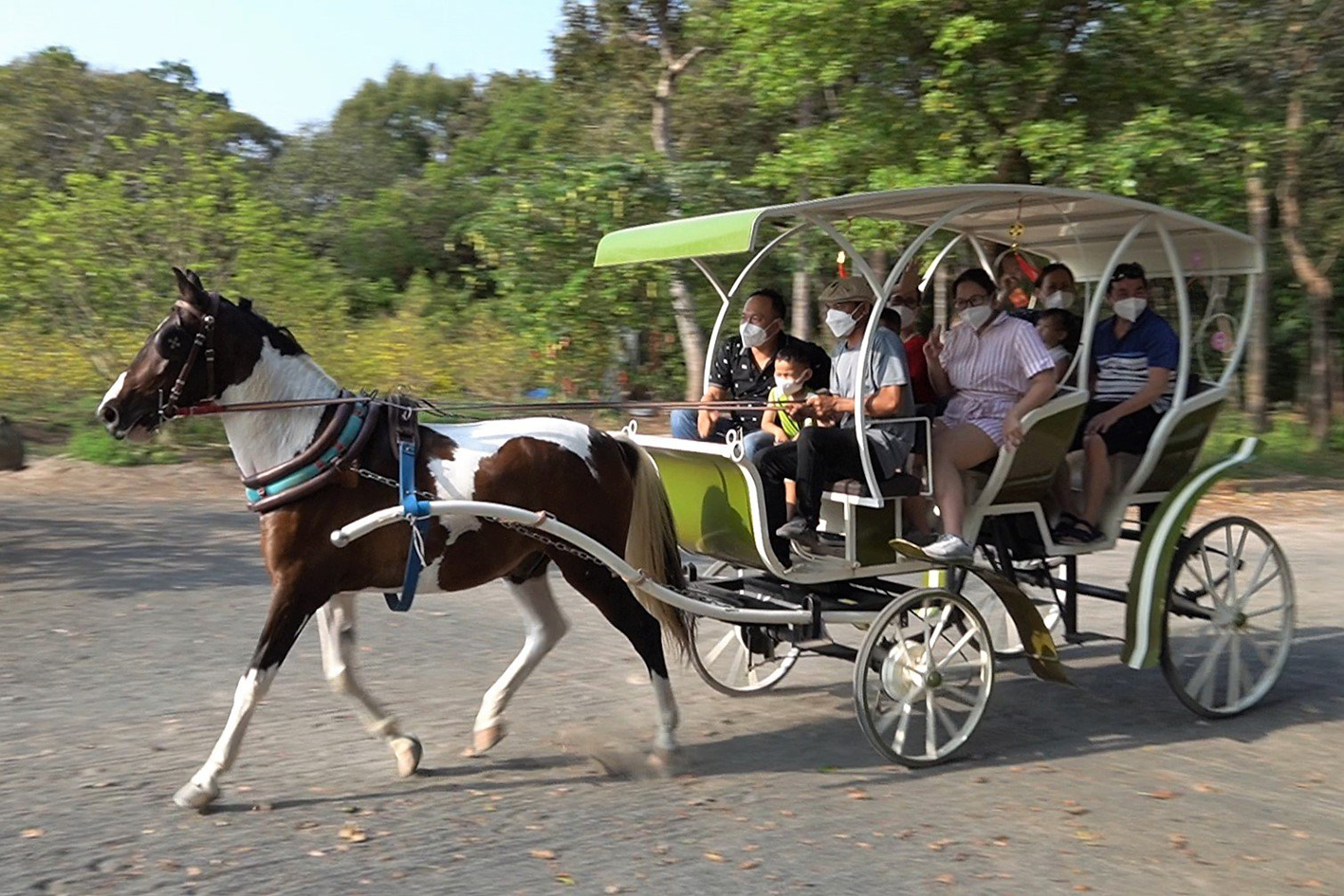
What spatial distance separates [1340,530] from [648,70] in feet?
34.4

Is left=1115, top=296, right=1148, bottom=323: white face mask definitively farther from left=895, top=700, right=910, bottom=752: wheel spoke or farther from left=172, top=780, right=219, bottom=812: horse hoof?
left=172, top=780, right=219, bottom=812: horse hoof

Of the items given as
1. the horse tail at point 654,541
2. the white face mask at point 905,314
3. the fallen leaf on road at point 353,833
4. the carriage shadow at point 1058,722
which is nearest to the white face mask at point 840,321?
the white face mask at point 905,314

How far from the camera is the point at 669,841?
5.02 metres

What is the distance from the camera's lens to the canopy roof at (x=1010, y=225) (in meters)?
5.76

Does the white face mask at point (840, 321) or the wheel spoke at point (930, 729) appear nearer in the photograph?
the wheel spoke at point (930, 729)

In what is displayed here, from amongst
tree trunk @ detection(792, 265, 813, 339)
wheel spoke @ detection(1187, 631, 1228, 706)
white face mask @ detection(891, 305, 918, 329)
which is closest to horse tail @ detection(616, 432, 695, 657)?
white face mask @ detection(891, 305, 918, 329)

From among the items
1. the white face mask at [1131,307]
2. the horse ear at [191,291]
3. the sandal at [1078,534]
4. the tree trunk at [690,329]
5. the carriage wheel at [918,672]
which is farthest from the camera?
the tree trunk at [690,329]

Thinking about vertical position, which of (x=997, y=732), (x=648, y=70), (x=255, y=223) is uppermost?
(x=648, y=70)

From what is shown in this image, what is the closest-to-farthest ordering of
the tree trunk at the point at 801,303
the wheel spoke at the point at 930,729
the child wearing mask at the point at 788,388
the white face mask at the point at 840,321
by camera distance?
the wheel spoke at the point at 930,729 < the white face mask at the point at 840,321 < the child wearing mask at the point at 788,388 < the tree trunk at the point at 801,303

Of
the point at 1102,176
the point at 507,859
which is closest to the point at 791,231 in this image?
the point at 507,859

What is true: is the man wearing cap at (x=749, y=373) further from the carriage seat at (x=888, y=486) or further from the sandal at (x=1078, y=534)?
the sandal at (x=1078, y=534)

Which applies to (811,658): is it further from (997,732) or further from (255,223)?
(255,223)

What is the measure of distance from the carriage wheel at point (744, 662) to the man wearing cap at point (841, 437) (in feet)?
1.81

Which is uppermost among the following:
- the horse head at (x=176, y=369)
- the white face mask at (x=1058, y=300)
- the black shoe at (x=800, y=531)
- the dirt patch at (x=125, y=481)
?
the white face mask at (x=1058, y=300)
